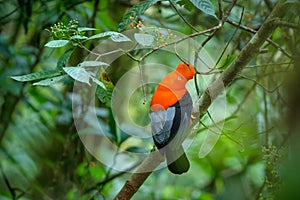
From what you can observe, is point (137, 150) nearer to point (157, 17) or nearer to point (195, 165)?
point (157, 17)

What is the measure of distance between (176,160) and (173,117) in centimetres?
12

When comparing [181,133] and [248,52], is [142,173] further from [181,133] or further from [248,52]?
[248,52]

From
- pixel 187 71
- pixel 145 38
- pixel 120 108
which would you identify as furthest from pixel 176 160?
pixel 120 108

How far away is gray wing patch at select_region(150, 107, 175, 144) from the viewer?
51.9 inches

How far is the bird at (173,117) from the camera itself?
1320 millimetres

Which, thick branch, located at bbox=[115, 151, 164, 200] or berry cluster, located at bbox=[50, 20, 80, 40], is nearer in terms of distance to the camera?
berry cluster, located at bbox=[50, 20, 80, 40]

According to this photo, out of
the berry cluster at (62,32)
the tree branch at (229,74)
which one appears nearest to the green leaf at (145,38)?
the tree branch at (229,74)

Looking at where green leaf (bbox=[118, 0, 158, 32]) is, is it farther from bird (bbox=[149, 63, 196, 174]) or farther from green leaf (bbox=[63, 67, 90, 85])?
green leaf (bbox=[63, 67, 90, 85])

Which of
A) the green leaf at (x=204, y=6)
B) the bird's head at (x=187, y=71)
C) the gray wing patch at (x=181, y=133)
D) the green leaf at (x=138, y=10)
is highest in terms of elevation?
the green leaf at (x=204, y=6)

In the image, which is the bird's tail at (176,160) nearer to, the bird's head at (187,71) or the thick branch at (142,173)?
the thick branch at (142,173)

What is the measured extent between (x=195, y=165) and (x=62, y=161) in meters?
1.10

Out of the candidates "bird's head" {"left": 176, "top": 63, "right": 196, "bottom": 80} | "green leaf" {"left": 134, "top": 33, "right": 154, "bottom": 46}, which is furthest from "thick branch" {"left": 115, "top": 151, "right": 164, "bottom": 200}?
"green leaf" {"left": 134, "top": 33, "right": 154, "bottom": 46}

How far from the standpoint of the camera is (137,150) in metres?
2.17

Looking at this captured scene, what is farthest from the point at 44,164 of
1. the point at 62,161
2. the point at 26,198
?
the point at 62,161
